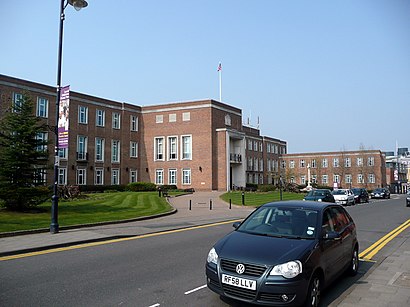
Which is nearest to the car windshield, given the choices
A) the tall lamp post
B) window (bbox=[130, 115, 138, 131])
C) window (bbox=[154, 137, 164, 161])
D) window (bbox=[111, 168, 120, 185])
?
the tall lamp post

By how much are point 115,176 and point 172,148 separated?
32.1 feet

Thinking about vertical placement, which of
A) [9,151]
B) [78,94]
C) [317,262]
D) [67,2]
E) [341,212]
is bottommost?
[317,262]

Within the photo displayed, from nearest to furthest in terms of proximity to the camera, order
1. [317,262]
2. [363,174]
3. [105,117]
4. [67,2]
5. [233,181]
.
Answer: [317,262] < [67,2] < [105,117] < [233,181] < [363,174]

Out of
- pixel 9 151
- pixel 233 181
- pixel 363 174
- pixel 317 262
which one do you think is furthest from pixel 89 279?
pixel 363 174

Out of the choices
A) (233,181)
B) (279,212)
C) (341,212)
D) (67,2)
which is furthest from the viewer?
(233,181)

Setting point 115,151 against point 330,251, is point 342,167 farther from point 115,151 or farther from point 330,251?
point 330,251

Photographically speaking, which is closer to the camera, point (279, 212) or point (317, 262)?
point (317, 262)

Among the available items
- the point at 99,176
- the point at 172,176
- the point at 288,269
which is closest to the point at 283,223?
the point at 288,269

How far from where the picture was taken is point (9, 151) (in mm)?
19141

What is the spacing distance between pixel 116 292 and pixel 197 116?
51.2m

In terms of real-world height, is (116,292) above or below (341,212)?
below

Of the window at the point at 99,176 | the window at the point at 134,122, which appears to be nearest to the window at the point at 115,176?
the window at the point at 99,176

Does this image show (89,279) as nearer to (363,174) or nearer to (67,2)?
(67,2)

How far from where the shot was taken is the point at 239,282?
520 centimetres
